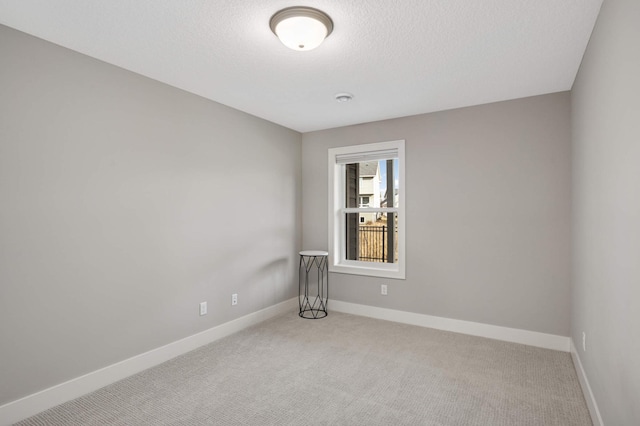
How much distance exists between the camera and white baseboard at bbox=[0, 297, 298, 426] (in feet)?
6.86

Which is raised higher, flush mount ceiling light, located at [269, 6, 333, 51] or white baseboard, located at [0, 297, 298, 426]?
flush mount ceiling light, located at [269, 6, 333, 51]

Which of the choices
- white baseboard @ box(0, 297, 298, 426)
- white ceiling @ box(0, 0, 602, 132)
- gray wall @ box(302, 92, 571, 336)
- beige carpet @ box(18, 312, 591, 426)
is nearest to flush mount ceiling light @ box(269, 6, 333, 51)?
white ceiling @ box(0, 0, 602, 132)

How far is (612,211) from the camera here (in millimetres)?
1684

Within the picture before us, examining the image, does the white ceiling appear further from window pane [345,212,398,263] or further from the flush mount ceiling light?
window pane [345,212,398,263]

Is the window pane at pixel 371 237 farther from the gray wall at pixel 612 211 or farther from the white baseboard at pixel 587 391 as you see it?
the gray wall at pixel 612 211

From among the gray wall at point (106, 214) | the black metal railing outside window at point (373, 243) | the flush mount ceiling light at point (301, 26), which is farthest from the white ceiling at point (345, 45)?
the black metal railing outside window at point (373, 243)

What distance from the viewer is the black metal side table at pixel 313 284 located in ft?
14.8

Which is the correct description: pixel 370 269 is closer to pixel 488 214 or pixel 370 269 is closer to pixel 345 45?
pixel 488 214

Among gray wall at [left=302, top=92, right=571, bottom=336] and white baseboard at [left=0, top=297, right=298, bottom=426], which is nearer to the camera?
white baseboard at [left=0, top=297, right=298, bottom=426]

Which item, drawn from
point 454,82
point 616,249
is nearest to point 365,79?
point 454,82

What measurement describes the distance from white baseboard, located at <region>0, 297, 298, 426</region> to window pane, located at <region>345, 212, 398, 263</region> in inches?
64.0

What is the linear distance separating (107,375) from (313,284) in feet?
8.43

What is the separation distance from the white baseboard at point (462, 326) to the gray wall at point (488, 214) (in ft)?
0.20

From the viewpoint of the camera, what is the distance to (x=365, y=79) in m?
2.86
